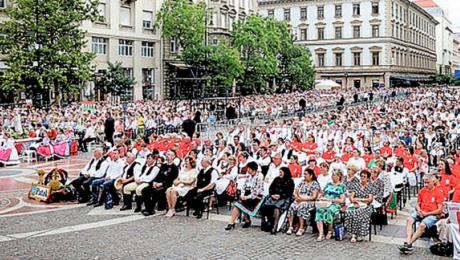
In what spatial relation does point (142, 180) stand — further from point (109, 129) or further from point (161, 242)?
point (109, 129)

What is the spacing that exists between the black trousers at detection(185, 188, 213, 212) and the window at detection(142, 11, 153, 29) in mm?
42277

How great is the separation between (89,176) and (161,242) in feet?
17.0

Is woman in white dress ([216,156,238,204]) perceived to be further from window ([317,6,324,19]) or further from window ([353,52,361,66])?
window ([317,6,324,19])

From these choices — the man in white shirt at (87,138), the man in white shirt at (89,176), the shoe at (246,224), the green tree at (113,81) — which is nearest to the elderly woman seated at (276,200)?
the shoe at (246,224)

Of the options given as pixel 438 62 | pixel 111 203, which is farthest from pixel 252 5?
pixel 438 62

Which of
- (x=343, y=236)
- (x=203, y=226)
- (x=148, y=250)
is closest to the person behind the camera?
(x=148, y=250)

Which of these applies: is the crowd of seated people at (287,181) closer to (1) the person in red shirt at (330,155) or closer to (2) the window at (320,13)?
(1) the person in red shirt at (330,155)

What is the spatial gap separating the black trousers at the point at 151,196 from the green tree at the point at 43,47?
26283mm

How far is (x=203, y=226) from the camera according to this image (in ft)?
42.2

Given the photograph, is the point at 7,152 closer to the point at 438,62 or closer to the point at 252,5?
the point at 252,5

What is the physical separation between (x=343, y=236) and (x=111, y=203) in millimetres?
6238

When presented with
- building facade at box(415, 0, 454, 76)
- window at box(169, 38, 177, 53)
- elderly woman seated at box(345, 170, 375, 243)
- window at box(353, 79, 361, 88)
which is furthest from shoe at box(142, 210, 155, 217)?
building facade at box(415, 0, 454, 76)

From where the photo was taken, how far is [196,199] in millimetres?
13812

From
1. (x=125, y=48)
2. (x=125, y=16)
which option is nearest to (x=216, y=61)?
(x=125, y=48)
